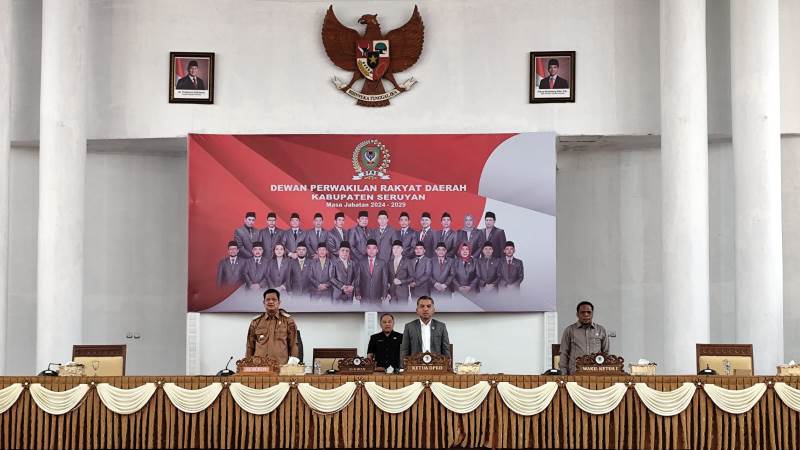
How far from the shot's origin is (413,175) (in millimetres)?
12781

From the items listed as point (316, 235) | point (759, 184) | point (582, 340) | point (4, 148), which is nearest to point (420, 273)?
point (316, 235)

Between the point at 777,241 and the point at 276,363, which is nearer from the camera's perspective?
the point at 276,363

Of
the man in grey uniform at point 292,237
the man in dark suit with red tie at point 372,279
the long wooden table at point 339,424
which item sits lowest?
the long wooden table at point 339,424

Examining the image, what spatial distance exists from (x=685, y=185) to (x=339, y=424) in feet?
17.1

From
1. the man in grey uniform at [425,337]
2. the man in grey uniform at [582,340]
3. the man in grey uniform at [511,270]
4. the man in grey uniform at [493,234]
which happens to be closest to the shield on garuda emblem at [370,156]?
the man in grey uniform at [493,234]

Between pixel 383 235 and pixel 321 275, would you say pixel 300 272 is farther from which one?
pixel 383 235

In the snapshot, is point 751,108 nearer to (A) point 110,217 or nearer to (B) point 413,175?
(B) point 413,175

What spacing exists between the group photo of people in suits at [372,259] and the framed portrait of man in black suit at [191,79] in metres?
1.35

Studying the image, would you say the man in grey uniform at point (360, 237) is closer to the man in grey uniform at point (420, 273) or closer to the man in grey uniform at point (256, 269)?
the man in grey uniform at point (420, 273)

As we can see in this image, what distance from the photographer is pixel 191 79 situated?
12914 mm

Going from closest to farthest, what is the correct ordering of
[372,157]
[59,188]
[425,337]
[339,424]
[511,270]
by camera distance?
[339,424] < [425,337] < [59,188] < [511,270] < [372,157]

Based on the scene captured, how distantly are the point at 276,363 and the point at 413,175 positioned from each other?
424 cm

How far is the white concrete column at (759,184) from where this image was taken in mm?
12062

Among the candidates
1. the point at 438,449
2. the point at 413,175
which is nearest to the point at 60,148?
the point at 413,175
